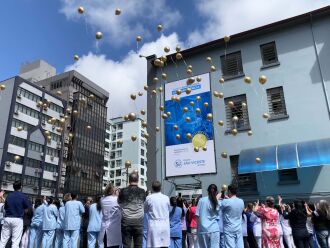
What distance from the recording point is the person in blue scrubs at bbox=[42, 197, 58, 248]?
10.0 metres

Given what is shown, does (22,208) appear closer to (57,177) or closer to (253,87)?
(253,87)

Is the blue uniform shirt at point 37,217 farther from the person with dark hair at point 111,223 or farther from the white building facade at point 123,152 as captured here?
the white building facade at point 123,152

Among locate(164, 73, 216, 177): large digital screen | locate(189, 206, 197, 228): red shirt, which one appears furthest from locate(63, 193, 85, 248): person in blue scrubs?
locate(164, 73, 216, 177): large digital screen

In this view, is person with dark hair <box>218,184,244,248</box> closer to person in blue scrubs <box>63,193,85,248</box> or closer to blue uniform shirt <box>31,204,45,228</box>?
person in blue scrubs <box>63,193,85,248</box>

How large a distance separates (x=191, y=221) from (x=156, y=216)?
5136 mm

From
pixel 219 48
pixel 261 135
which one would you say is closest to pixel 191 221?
pixel 261 135

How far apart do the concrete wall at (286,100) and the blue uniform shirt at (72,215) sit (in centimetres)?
932

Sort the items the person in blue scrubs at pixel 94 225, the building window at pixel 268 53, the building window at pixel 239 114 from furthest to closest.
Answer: the building window at pixel 268 53 < the building window at pixel 239 114 < the person in blue scrubs at pixel 94 225

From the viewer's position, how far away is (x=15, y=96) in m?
52.2

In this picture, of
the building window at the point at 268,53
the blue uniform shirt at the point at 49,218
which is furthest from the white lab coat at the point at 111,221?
the building window at the point at 268,53

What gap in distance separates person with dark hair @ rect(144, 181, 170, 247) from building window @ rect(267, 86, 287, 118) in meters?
12.2

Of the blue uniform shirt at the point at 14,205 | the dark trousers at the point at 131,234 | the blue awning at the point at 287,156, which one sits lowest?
the dark trousers at the point at 131,234

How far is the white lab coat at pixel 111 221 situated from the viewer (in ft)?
20.0

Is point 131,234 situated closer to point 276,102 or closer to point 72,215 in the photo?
point 72,215
